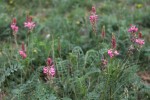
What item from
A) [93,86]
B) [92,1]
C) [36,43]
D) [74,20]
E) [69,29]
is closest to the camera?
[93,86]

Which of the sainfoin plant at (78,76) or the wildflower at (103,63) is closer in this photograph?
the sainfoin plant at (78,76)

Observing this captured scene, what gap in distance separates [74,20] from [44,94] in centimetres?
223

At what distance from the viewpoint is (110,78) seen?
3.19 m

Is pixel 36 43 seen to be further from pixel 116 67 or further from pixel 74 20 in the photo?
pixel 116 67

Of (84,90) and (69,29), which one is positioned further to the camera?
(69,29)

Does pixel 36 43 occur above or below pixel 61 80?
above

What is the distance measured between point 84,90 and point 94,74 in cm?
44

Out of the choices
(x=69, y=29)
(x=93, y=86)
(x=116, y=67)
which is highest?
(x=69, y=29)

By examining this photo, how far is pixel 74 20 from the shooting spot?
518 centimetres

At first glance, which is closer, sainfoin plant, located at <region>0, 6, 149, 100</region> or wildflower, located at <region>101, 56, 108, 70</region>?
sainfoin plant, located at <region>0, 6, 149, 100</region>

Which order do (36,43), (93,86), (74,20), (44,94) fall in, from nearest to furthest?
1. (44,94)
2. (93,86)
3. (36,43)
4. (74,20)

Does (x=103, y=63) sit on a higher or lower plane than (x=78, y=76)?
higher

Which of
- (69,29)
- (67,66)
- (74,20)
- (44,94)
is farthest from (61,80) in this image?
(74,20)

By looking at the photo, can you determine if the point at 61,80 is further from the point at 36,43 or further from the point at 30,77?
the point at 36,43
